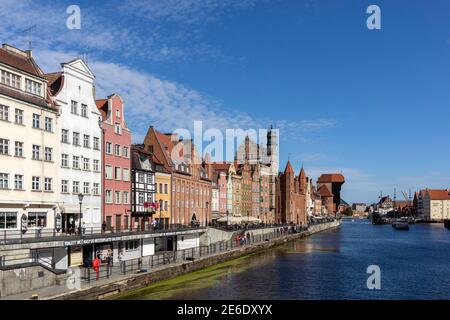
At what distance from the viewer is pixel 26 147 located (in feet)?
141

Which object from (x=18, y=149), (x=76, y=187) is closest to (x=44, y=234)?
(x=18, y=149)

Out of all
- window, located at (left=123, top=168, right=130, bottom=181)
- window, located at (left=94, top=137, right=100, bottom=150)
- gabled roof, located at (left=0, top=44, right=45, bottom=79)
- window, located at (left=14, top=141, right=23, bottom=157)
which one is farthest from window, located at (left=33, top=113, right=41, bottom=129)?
window, located at (left=123, top=168, right=130, bottom=181)

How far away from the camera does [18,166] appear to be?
4212 centimetres

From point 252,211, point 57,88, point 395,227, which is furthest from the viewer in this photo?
point 395,227

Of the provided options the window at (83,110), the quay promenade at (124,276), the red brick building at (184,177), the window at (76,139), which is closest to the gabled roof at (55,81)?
the window at (83,110)

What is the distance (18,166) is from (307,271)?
3097 centimetres

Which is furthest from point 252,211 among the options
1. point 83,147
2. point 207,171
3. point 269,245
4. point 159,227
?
point 83,147

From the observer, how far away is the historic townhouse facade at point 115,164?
55438 millimetres

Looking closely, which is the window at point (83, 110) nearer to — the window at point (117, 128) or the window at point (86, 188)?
the window at point (117, 128)

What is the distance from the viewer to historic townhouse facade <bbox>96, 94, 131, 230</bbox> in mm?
55438

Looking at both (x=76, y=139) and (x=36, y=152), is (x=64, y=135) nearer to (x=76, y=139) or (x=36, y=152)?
(x=76, y=139)

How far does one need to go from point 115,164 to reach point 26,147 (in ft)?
49.3

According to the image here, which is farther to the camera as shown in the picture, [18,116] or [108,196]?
[108,196]
